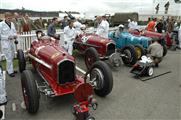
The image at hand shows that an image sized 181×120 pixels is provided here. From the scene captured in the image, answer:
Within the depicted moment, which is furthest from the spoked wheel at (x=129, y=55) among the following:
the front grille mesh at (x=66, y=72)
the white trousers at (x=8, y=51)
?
the white trousers at (x=8, y=51)

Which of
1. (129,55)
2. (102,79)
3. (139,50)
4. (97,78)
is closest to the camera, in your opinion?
(102,79)

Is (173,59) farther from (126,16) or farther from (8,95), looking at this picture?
(126,16)

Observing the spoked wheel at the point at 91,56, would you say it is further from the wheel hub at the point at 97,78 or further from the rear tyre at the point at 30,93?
the rear tyre at the point at 30,93

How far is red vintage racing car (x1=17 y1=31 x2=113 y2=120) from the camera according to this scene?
174 inches

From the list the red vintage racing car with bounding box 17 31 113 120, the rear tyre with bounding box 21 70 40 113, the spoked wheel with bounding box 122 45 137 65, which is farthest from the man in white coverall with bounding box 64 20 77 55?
the rear tyre with bounding box 21 70 40 113

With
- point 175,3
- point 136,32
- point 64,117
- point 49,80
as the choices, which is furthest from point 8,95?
point 175,3

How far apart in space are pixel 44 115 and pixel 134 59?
475 centimetres

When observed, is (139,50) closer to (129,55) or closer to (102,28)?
(129,55)

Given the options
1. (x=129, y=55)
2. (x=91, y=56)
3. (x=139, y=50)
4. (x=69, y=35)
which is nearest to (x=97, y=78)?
(x=91, y=56)

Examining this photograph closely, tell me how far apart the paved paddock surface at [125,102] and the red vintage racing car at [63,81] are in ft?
1.08

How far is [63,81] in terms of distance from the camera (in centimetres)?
524

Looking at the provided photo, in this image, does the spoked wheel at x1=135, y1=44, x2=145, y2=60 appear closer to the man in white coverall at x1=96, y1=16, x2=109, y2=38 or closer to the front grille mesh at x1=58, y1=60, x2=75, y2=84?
the man in white coverall at x1=96, y1=16, x2=109, y2=38

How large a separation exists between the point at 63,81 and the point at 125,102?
1571 millimetres

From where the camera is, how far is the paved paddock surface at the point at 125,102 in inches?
187
